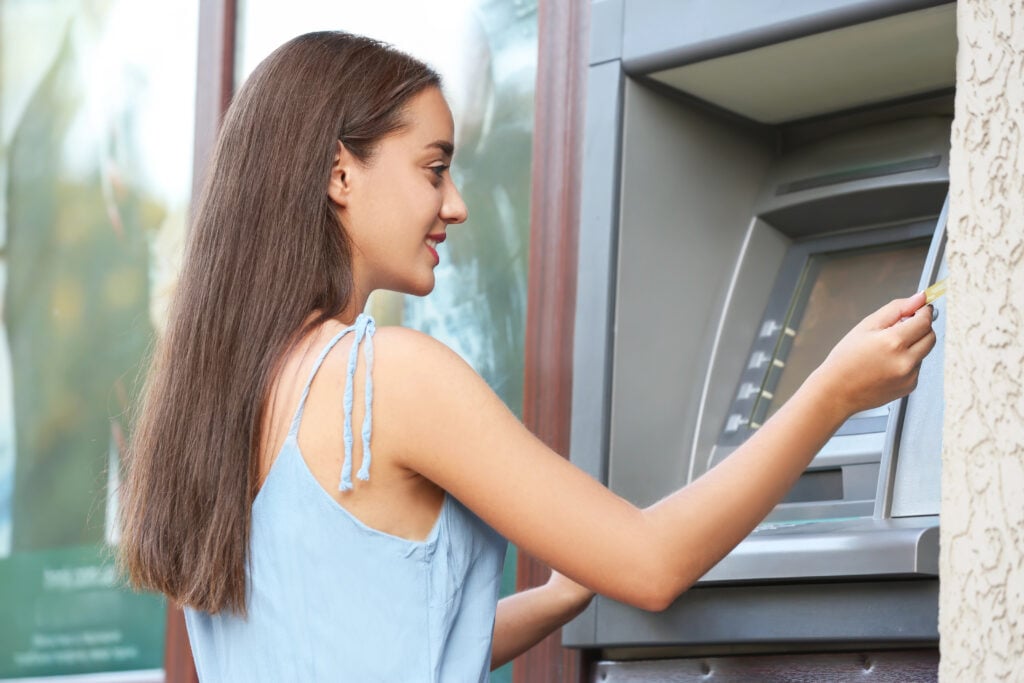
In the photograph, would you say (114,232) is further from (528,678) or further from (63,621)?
(528,678)

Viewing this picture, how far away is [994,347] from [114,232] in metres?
2.62

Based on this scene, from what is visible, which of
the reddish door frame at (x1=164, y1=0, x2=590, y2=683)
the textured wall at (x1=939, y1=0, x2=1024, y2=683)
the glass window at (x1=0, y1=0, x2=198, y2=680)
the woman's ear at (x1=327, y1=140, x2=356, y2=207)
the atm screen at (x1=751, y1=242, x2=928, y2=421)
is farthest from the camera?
the glass window at (x1=0, y1=0, x2=198, y2=680)

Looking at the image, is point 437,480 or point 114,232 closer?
point 437,480

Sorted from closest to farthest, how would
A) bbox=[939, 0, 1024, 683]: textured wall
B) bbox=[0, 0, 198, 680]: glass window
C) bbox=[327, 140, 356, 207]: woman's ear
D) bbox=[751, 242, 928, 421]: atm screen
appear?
bbox=[939, 0, 1024, 683]: textured wall → bbox=[327, 140, 356, 207]: woman's ear → bbox=[751, 242, 928, 421]: atm screen → bbox=[0, 0, 198, 680]: glass window

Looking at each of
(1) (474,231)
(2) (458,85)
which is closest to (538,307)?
(1) (474,231)

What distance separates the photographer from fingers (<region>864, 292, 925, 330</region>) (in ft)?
4.43

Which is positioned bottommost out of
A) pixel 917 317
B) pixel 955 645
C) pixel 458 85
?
pixel 955 645

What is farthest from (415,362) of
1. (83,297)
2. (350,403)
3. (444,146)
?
(83,297)

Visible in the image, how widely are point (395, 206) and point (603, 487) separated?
41cm

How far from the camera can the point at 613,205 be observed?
6.36 ft

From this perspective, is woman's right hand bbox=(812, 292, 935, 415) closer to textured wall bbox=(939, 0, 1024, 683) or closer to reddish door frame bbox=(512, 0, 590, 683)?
textured wall bbox=(939, 0, 1024, 683)

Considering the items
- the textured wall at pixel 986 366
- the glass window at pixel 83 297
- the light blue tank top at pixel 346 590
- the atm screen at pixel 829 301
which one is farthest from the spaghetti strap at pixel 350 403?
the glass window at pixel 83 297

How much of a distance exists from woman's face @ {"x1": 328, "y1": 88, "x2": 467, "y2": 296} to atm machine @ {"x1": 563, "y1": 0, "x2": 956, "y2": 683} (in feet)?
1.29

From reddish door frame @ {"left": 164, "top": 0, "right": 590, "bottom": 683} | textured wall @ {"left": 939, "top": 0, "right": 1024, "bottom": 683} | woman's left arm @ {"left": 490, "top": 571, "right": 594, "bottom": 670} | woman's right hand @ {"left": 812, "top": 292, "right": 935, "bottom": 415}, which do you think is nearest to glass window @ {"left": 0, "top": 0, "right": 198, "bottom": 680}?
reddish door frame @ {"left": 164, "top": 0, "right": 590, "bottom": 683}
